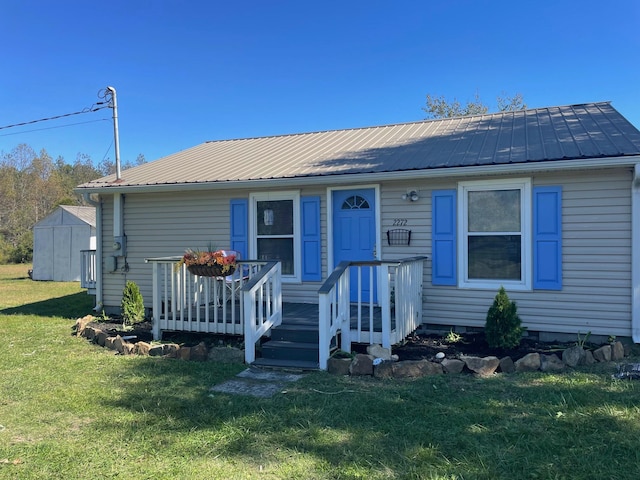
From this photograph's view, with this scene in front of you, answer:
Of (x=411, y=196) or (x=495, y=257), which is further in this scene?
(x=411, y=196)

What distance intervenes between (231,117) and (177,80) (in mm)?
4967

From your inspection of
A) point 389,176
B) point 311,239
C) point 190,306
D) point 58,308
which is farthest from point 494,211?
point 58,308

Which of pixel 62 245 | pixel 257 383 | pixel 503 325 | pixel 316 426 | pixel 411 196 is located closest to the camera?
pixel 316 426

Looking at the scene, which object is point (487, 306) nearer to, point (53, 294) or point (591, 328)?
point (591, 328)

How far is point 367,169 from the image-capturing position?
6801mm

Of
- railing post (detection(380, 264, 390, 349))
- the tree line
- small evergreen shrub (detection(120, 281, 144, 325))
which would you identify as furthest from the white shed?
railing post (detection(380, 264, 390, 349))

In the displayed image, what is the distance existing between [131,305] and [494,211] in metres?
5.87

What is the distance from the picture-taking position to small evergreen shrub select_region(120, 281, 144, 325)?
7.62 m

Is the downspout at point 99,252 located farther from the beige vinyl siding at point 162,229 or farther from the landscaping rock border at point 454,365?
the landscaping rock border at point 454,365

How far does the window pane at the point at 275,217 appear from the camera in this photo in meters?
7.63

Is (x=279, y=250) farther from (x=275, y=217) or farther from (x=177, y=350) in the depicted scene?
(x=177, y=350)

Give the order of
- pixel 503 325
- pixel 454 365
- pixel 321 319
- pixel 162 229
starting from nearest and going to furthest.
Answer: pixel 454 365 → pixel 321 319 → pixel 503 325 → pixel 162 229

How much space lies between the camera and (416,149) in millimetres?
7582

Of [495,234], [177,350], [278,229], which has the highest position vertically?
[278,229]
